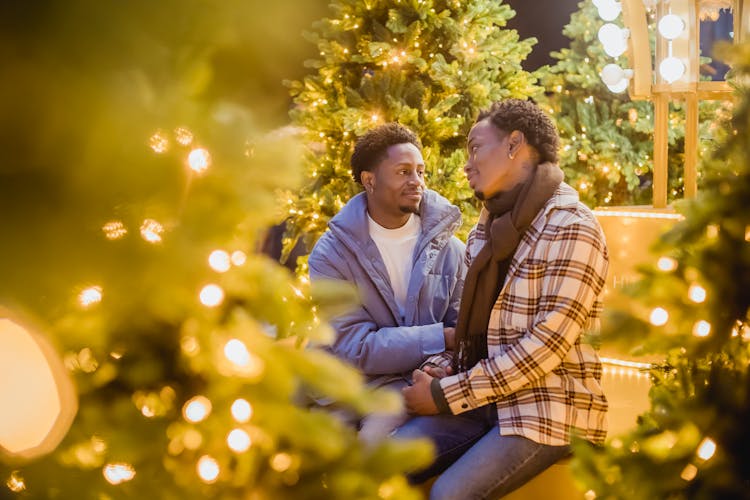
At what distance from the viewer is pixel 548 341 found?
6.97ft

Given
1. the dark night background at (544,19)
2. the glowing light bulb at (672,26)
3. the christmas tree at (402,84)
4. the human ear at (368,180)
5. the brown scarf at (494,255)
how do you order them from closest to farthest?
the brown scarf at (494,255) → the human ear at (368,180) → the glowing light bulb at (672,26) → the christmas tree at (402,84) → the dark night background at (544,19)

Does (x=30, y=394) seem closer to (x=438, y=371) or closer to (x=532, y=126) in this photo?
(x=438, y=371)

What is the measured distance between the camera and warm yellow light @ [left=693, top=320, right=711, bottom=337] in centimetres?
119

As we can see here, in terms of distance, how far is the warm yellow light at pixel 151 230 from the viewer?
80 centimetres

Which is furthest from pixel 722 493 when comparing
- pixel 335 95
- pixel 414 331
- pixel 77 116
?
pixel 335 95

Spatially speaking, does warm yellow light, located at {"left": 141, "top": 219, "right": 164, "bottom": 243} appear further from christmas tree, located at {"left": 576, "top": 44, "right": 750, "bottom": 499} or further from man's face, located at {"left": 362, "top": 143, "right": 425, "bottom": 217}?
man's face, located at {"left": 362, "top": 143, "right": 425, "bottom": 217}

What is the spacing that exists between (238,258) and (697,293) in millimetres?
748

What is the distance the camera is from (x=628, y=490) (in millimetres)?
1223

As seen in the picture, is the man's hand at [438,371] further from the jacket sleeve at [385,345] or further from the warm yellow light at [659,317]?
the warm yellow light at [659,317]

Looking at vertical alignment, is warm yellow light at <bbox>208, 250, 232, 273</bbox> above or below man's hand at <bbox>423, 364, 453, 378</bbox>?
above

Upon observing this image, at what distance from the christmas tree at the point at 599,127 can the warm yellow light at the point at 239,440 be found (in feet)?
17.8

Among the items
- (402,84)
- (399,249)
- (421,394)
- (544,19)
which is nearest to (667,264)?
(421,394)

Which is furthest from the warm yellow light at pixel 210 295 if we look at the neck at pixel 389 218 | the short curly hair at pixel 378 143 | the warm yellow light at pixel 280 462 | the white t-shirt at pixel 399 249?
the short curly hair at pixel 378 143

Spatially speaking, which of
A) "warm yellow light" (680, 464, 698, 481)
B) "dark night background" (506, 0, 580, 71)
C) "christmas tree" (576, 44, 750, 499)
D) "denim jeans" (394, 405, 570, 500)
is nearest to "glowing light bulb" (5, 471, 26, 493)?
"christmas tree" (576, 44, 750, 499)
